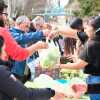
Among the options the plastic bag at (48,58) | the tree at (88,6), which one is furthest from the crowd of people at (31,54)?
A: the tree at (88,6)

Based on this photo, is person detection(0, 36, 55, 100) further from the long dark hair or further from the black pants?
the long dark hair

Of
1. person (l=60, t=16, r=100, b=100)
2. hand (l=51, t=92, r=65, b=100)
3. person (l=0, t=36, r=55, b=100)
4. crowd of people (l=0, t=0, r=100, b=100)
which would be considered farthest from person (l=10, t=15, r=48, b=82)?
person (l=0, t=36, r=55, b=100)

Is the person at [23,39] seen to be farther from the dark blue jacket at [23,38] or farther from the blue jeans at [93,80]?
the blue jeans at [93,80]

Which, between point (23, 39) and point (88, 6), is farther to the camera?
point (88, 6)

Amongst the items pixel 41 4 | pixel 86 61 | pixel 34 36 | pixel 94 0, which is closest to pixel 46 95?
pixel 86 61

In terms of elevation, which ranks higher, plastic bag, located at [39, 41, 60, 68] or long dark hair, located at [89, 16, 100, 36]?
long dark hair, located at [89, 16, 100, 36]

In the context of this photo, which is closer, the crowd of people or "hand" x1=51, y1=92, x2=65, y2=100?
the crowd of people

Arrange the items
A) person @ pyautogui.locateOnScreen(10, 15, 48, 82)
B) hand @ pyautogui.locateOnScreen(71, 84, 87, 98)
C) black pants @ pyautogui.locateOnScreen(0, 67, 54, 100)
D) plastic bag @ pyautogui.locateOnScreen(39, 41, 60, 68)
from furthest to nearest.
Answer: person @ pyautogui.locateOnScreen(10, 15, 48, 82) < plastic bag @ pyautogui.locateOnScreen(39, 41, 60, 68) < hand @ pyautogui.locateOnScreen(71, 84, 87, 98) < black pants @ pyautogui.locateOnScreen(0, 67, 54, 100)

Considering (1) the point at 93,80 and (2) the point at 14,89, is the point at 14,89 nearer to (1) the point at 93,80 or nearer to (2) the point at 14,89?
(2) the point at 14,89

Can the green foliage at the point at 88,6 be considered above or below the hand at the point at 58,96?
below

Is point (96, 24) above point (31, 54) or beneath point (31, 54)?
above

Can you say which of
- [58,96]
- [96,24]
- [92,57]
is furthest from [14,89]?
[96,24]

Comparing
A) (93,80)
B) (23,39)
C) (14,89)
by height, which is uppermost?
(14,89)

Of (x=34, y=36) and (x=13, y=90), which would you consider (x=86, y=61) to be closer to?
(x=34, y=36)
